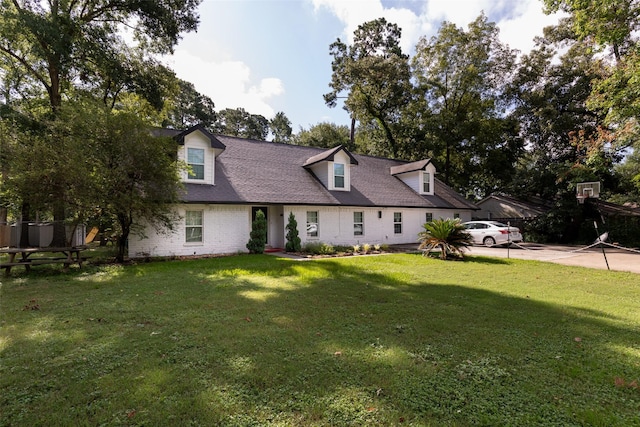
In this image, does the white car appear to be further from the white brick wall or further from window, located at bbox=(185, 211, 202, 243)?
window, located at bbox=(185, 211, 202, 243)

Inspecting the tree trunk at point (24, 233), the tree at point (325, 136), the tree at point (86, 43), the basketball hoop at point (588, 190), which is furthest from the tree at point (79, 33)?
the tree at point (325, 136)

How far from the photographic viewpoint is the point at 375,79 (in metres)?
27.8

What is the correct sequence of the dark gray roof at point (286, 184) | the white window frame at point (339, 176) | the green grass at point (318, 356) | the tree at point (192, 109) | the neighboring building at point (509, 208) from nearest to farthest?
1. the green grass at point (318, 356)
2. the dark gray roof at point (286, 184)
3. the white window frame at point (339, 176)
4. the neighboring building at point (509, 208)
5. the tree at point (192, 109)

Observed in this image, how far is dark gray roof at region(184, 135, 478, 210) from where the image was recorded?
14477mm

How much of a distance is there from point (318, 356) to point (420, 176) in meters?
20.4

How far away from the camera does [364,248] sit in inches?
607

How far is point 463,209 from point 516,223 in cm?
447

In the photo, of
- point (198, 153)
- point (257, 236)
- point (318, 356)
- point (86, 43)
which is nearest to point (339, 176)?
point (257, 236)

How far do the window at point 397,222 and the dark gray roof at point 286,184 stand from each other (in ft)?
2.74

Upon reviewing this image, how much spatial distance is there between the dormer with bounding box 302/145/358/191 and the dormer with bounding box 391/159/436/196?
19.9 feet

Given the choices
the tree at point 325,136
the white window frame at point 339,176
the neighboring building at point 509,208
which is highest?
the tree at point 325,136

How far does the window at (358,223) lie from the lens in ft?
59.0

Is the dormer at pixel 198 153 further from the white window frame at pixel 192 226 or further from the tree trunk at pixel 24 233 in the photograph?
the tree trunk at pixel 24 233

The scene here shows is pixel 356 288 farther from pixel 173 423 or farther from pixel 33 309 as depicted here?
pixel 33 309
